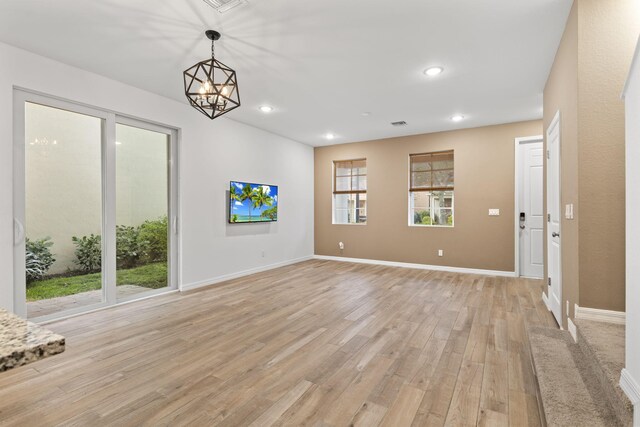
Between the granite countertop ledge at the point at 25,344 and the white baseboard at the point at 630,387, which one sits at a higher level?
the granite countertop ledge at the point at 25,344

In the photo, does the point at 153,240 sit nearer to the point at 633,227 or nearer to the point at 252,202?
the point at 252,202

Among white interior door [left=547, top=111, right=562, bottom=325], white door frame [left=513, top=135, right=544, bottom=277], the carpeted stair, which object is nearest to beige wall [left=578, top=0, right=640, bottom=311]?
the carpeted stair

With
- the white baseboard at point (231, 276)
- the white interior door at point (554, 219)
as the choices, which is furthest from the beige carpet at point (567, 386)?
the white baseboard at point (231, 276)

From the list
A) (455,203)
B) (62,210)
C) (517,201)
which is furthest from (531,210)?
(62,210)

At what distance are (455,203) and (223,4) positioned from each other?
199 inches

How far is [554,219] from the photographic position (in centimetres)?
323

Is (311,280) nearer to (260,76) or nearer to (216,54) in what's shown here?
(260,76)

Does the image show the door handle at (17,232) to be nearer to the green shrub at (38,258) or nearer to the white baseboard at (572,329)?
the green shrub at (38,258)

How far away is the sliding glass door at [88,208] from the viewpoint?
3172 millimetres

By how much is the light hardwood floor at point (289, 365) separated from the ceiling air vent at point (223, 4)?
2753mm

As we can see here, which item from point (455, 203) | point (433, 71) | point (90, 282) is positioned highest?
point (433, 71)

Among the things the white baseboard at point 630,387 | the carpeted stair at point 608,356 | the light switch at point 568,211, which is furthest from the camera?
the light switch at point 568,211

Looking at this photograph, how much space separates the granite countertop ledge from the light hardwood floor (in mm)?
1348

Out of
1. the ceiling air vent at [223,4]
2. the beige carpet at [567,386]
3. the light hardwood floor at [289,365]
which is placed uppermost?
the ceiling air vent at [223,4]
